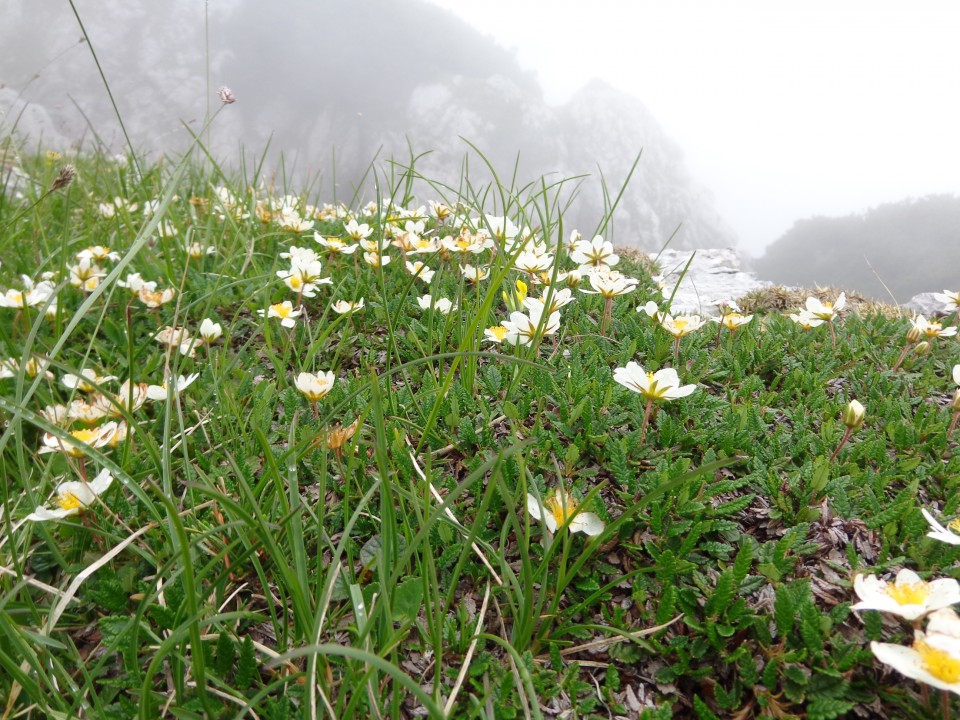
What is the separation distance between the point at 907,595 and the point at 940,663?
17 centimetres

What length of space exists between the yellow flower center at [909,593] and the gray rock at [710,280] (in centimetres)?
378

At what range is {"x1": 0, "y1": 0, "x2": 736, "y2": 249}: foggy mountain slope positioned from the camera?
40281 millimetres

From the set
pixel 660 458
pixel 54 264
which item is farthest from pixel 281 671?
pixel 54 264

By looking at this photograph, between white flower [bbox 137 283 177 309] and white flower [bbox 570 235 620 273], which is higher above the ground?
white flower [bbox 570 235 620 273]

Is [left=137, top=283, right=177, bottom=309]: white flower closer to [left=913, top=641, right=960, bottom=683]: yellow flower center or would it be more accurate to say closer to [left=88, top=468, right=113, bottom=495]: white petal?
[left=88, top=468, right=113, bottom=495]: white petal

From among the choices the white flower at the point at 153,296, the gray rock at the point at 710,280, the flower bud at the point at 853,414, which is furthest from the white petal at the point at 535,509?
the gray rock at the point at 710,280

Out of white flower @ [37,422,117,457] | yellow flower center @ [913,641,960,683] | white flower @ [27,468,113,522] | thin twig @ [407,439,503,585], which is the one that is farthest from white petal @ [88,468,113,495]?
yellow flower center @ [913,641,960,683]

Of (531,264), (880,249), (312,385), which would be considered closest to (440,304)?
(531,264)

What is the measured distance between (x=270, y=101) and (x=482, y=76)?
66.6 ft

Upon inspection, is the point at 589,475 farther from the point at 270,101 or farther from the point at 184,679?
the point at 270,101

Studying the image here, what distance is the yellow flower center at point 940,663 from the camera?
901 millimetres

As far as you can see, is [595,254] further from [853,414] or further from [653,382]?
[853,414]

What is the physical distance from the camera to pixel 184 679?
118 cm

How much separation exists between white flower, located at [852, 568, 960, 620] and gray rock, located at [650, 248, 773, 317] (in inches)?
149
